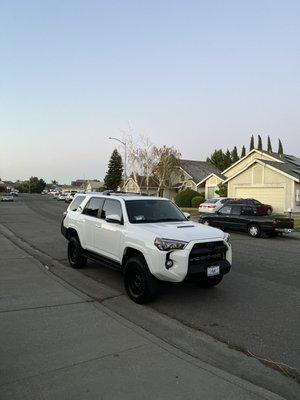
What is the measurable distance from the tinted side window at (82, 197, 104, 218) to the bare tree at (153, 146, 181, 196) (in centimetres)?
5072

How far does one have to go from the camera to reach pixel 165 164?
2373 inches

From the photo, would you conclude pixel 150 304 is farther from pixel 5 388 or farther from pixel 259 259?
pixel 259 259

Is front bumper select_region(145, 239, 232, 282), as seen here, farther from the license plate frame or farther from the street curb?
the street curb

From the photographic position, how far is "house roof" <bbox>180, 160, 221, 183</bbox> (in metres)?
63.0

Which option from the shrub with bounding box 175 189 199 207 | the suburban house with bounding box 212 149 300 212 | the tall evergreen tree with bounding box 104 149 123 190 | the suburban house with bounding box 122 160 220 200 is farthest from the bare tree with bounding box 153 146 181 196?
the tall evergreen tree with bounding box 104 149 123 190

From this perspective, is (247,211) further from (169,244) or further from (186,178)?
(186,178)

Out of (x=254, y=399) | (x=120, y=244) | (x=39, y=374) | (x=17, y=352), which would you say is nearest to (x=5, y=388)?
(x=39, y=374)

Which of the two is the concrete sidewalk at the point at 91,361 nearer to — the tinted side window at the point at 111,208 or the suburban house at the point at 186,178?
the tinted side window at the point at 111,208

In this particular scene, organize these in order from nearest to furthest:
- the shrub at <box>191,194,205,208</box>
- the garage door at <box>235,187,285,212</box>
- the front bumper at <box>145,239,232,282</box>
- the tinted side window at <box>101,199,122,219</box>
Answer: the front bumper at <box>145,239,232,282</box>, the tinted side window at <box>101,199,122,219</box>, the garage door at <box>235,187,285,212</box>, the shrub at <box>191,194,205,208</box>

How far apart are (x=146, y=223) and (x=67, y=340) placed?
120 inches

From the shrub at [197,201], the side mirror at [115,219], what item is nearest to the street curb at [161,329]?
the side mirror at [115,219]

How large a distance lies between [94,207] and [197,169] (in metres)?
57.6

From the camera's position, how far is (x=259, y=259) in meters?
12.0

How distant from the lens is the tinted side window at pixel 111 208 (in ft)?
27.4
